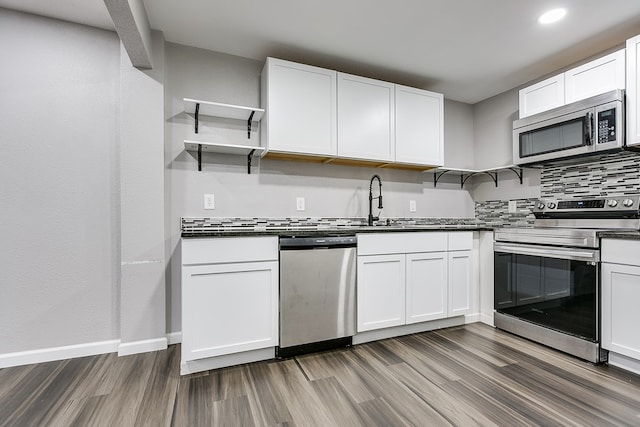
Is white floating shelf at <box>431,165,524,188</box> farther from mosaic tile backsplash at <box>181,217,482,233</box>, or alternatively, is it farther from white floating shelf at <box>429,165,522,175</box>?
mosaic tile backsplash at <box>181,217,482,233</box>

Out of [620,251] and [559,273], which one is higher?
[620,251]

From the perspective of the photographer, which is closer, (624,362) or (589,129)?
(624,362)

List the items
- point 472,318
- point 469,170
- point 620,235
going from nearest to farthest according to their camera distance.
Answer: point 620,235, point 472,318, point 469,170

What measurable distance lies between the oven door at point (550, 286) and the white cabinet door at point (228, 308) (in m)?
2.04

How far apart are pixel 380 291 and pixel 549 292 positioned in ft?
4.28

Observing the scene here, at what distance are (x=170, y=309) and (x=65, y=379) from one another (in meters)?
0.71

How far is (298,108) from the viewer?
8.21 ft

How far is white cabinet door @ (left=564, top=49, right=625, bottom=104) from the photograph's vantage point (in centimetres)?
222

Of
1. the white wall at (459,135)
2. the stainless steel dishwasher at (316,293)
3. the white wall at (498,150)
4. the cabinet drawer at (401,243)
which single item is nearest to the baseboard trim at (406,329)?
the stainless steel dishwasher at (316,293)

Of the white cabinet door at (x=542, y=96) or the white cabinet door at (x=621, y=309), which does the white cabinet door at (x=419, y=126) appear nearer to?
the white cabinet door at (x=542, y=96)

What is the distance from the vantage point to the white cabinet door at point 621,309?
1.90 m

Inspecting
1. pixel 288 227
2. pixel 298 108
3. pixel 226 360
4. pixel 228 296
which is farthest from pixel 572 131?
pixel 226 360

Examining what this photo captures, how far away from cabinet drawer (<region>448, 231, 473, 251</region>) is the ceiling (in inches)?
61.5

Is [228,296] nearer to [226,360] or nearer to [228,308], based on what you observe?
[228,308]
